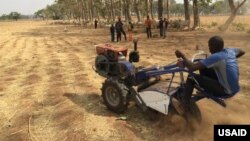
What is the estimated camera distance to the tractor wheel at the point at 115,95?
7848mm

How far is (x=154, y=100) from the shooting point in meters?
7.35

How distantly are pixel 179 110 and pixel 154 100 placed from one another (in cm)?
57

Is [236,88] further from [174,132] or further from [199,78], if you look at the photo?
[174,132]

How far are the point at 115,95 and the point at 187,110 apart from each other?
1836mm

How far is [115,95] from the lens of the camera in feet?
26.8

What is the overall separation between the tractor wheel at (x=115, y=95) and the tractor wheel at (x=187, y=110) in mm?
1192

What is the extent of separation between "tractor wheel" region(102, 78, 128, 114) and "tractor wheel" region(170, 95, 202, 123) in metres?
1.19

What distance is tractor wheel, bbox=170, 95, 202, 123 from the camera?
22.8ft

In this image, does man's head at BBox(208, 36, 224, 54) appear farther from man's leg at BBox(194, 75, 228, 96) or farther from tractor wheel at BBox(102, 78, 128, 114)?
tractor wheel at BBox(102, 78, 128, 114)

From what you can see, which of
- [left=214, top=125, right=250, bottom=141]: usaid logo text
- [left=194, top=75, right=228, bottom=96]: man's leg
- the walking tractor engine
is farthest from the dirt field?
[left=194, top=75, right=228, bottom=96]: man's leg

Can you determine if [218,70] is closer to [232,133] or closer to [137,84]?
[232,133]

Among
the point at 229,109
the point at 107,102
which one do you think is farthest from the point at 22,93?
the point at 229,109

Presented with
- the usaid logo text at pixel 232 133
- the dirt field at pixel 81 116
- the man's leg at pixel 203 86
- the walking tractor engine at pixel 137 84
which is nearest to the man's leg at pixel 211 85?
the man's leg at pixel 203 86

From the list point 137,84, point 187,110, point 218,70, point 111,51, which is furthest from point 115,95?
point 218,70
